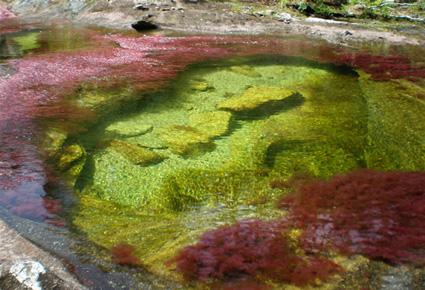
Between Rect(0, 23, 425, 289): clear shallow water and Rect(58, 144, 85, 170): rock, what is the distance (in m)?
0.04

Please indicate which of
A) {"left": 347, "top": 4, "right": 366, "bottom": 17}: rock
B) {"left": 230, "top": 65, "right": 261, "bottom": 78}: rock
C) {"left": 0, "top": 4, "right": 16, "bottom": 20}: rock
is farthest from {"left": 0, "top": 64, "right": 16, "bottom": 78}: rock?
{"left": 347, "top": 4, "right": 366, "bottom": 17}: rock

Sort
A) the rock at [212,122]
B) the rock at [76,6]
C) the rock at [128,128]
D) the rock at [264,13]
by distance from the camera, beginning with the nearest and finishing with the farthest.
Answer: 1. the rock at [128,128]
2. the rock at [212,122]
3. the rock at [264,13]
4. the rock at [76,6]

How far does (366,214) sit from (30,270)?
269 inches

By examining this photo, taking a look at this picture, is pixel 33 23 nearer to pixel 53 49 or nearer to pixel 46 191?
pixel 53 49

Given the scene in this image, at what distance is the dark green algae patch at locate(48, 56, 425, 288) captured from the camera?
960cm

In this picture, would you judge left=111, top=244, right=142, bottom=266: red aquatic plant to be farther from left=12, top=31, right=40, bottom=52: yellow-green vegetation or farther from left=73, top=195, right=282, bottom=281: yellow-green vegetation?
left=12, top=31, right=40, bottom=52: yellow-green vegetation

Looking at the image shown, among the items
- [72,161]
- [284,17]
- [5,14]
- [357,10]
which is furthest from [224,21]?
[72,161]

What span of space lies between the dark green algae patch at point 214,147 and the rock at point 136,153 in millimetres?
32

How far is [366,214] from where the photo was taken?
928cm

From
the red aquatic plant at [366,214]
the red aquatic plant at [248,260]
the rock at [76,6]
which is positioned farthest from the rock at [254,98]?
the rock at [76,6]

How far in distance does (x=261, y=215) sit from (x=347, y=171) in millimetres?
3594

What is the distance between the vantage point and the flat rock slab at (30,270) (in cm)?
677

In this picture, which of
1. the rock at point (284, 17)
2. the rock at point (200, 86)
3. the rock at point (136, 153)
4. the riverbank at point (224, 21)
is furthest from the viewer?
the rock at point (284, 17)

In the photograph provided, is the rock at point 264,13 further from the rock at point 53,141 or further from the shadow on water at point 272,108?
the rock at point 53,141
